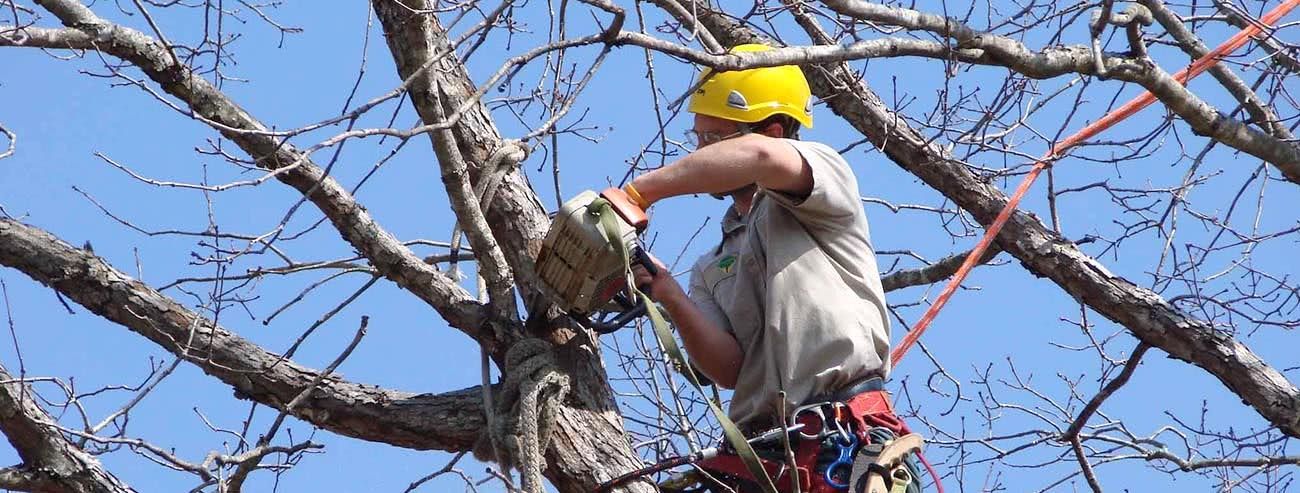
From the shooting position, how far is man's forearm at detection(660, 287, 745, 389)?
383 centimetres

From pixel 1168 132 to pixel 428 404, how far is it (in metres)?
2.42

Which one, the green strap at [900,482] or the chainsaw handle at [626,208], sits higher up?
the chainsaw handle at [626,208]

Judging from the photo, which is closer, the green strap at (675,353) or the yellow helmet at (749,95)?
the green strap at (675,353)

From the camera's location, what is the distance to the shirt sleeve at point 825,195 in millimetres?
3592

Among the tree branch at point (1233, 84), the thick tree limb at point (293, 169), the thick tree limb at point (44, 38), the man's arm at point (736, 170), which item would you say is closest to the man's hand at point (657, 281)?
the man's arm at point (736, 170)

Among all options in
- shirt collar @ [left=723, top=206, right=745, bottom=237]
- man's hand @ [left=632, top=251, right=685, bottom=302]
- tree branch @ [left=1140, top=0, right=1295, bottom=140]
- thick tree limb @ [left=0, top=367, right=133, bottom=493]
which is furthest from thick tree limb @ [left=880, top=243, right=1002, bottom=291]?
thick tree limb @ [left=0, top=367, right=133, bottom=493]

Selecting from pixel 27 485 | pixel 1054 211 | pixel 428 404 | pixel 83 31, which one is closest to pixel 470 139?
pixel 428 404

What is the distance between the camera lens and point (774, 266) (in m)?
3.68

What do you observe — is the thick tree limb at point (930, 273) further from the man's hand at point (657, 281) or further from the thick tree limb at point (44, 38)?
the thick tree limb at point (44, 38)

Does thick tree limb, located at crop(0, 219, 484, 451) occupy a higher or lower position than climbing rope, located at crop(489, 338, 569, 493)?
higher

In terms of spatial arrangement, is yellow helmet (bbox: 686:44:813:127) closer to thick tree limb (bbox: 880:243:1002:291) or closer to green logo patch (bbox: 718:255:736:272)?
green logo patch (bbox: 718:255:736:272)

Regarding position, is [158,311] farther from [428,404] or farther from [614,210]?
[614,210]

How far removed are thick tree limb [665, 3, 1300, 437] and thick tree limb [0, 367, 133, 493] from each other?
85.3 inches

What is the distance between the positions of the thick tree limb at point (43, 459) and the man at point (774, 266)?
1.52 m
